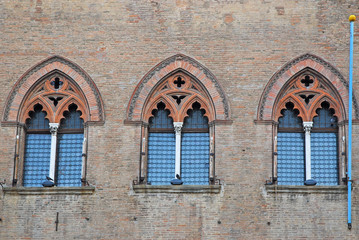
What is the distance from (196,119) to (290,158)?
2901 mm

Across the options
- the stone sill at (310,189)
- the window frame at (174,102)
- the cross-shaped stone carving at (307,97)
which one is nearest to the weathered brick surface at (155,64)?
the stone sill at (310,189)

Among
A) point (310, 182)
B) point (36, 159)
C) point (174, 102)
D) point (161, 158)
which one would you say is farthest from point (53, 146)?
point (310, 182)

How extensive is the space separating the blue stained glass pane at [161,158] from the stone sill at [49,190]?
6.02ft

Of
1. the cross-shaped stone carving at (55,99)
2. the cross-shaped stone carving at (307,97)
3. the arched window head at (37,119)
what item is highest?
the cross-shaped stone carving at (307,97)

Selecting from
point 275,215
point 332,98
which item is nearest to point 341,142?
point 332,98

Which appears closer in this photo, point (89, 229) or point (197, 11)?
point (89, 229)

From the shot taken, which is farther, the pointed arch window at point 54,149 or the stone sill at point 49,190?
the pointed arch window at point 54,149

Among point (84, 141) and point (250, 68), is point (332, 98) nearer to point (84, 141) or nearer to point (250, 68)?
point (250, 68)

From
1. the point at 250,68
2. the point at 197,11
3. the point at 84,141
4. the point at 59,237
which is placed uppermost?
the point at 197,11

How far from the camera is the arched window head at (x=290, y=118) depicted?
2623cm

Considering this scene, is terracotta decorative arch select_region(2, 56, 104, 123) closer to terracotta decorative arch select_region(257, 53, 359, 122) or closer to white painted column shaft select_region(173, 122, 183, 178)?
white painted column shaft select_region(173, 122, 183, 178)

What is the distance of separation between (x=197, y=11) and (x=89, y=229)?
7063mm

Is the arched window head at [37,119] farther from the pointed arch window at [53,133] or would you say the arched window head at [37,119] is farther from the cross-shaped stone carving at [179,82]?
the cross-shaped stone carving at [179,82]

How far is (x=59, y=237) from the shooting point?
25000 millimetres
